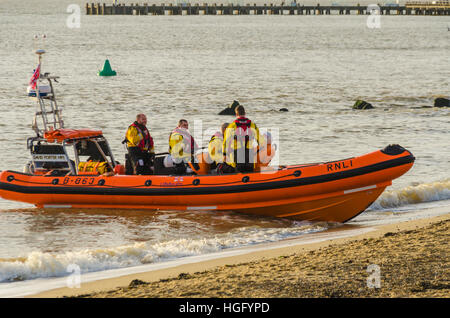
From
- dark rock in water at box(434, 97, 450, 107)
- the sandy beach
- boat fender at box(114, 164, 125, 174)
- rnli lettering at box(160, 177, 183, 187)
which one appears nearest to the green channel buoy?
dark rock in water at box(434, 97, 450, 107)

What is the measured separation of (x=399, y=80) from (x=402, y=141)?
17933 mm

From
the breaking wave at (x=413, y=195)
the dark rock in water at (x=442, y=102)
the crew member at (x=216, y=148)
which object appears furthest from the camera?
the dark rock in water at (x=442, y=102)

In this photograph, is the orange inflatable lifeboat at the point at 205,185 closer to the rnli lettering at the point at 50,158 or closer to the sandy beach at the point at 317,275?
the rnli lettering at the point at 50,158

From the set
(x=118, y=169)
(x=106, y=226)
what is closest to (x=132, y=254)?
(x=106, y=226)

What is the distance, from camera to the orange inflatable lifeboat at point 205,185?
9.45 m

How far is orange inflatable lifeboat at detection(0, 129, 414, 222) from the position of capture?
9445 millimetres

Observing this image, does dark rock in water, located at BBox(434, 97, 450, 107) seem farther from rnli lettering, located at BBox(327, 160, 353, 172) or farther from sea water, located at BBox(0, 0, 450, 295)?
rnli lettering, located at BBox(327, 160, 353, 172)

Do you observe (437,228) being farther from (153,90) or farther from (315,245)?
(153,90)

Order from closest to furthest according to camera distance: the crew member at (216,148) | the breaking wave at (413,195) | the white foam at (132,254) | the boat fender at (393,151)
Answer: the white foam at (132,254) < the boat fender at (393,151) < the crew member at (216,148) < the breaking wave at (413,195)

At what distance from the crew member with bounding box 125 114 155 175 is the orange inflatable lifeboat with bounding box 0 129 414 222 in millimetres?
269

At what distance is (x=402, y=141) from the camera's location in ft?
58.7

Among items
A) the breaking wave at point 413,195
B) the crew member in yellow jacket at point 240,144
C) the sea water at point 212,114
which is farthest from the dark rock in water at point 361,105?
the crew member in yellow jacket at point 240,144

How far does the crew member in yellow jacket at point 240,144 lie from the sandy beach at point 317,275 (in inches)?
90.5
